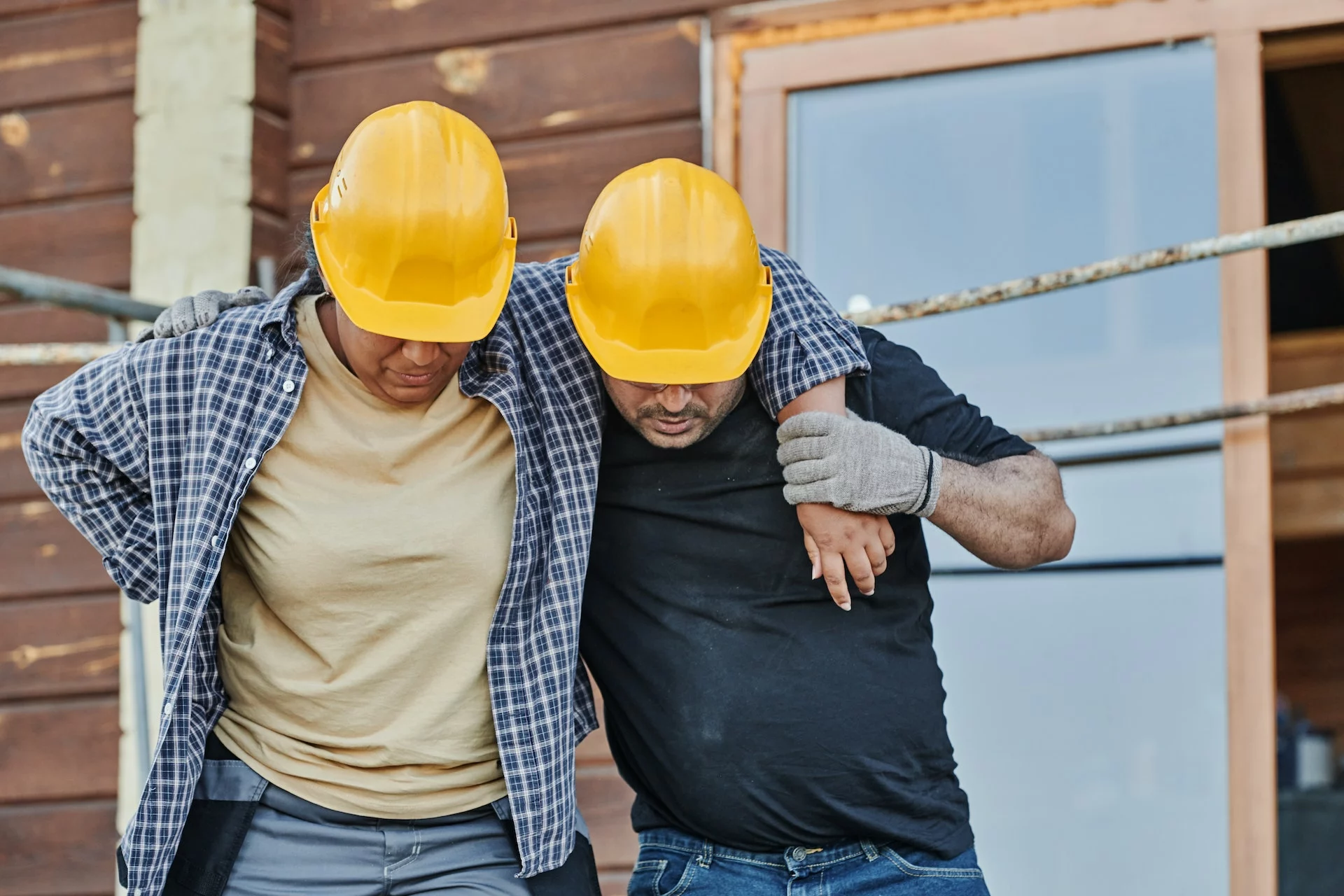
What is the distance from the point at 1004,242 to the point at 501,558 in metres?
1.75

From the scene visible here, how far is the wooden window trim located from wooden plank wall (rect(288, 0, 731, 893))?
0.58 feet

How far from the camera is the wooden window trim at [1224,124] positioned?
3160 mm

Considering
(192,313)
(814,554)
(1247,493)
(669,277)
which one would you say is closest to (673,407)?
(669,277)

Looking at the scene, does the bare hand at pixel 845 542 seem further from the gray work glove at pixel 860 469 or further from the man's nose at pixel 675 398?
the man's nose at pixel 675 398

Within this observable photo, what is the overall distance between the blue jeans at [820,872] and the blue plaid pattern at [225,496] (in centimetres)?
24

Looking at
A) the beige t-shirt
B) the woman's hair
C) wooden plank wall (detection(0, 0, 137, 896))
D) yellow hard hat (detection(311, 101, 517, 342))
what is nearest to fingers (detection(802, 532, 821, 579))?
the beige t-shirt

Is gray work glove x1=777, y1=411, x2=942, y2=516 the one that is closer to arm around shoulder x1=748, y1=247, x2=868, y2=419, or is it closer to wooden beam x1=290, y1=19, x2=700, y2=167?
arm around shoulder x1=748, y1=247, x2=868, y2=419

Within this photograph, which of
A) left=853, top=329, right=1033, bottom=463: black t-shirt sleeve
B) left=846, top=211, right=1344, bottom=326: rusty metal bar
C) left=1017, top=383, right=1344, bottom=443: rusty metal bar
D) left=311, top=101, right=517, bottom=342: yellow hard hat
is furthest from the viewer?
left=1017, top=383, right=1344, bottom=443: rusty metal bar

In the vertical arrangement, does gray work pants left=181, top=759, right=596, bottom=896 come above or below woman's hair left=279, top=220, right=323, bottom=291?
below

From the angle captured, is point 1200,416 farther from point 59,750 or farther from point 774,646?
point 59,750

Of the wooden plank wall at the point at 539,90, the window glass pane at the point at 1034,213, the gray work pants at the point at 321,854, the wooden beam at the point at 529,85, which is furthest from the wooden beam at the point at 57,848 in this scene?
the window glass pane at the point at 1034,213

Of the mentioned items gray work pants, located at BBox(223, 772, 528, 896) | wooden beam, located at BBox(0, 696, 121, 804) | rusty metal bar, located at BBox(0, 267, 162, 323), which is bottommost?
wooden beam, located at BBox(0, 696, 121, 804)

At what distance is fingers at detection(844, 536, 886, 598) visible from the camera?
224cm

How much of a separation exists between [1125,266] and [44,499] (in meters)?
2.88
